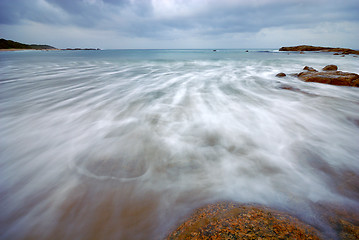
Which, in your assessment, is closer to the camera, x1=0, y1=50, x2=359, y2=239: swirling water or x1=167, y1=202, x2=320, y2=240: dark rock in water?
x1=167, y1=202, x2=320, y2=240: dark rock in water

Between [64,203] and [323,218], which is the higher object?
[323,218]

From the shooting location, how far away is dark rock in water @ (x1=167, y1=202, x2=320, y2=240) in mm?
1530

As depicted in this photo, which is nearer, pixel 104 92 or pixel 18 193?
pixel 18 193

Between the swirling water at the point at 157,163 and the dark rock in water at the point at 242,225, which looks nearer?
the dark rock in water at the point at 242,225

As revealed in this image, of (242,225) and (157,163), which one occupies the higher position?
(242,225)

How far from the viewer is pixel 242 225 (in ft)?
5.37

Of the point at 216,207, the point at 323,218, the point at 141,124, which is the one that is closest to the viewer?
the point at 323,218

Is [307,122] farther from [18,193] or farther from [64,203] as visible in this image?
[18,193]

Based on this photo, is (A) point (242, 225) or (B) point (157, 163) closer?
(A) point (242, 225)

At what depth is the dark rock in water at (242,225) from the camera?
1.53 meters

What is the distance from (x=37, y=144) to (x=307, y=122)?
22.2ft

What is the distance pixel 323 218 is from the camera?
180cm

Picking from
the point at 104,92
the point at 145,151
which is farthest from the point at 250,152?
the point at 104,92

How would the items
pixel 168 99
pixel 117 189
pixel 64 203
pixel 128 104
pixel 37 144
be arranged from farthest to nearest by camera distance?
1. pixel 168 99
2. pixel 128 104
3. pixel 37 144
4. pixel 117 189
5. pixel 64 203
